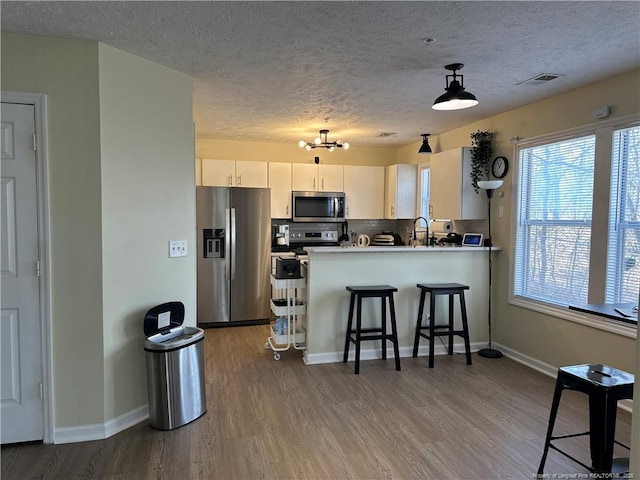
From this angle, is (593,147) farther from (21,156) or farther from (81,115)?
(21,156)

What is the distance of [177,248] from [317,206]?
333cm

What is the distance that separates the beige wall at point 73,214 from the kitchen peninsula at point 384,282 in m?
1.90

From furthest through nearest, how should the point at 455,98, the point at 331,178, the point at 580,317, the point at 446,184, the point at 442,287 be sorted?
the point at 331,178
the point at 446,184
the point at 442,287
the point at 580,317
the point at 455,98

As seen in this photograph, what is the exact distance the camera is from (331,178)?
6324mm

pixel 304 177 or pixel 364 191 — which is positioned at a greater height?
pixel 304 177

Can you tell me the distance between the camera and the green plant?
14.9 feet

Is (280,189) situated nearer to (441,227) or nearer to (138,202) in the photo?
(441,227)

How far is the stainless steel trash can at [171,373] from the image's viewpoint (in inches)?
109

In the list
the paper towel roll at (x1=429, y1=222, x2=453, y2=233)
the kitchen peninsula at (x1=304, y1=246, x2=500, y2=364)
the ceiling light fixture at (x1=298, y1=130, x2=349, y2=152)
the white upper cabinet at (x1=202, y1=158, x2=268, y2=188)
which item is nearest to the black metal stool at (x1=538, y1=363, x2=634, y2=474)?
the kitchen peninsula at (x1=304, y1=246, x2=500, y2=364)

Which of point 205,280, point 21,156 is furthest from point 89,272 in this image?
point 205,280

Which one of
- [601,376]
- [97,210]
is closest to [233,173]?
[97,210]

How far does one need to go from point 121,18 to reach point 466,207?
3.57 metres

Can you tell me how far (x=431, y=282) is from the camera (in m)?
4.35

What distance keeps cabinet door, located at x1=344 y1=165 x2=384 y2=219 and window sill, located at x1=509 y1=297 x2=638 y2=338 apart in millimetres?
2710
